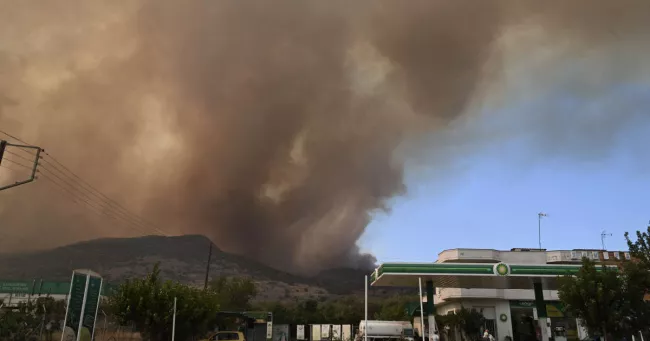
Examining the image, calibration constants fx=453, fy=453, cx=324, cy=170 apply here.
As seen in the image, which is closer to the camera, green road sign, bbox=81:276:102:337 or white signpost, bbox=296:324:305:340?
green road sign, bbox=81:276:102:337

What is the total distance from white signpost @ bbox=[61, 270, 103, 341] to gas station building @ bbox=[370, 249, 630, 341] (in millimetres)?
19260

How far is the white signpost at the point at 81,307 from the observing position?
19.9m

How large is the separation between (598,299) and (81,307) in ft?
87.9

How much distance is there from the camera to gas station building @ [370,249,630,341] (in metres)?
33.5

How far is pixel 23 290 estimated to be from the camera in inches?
3383

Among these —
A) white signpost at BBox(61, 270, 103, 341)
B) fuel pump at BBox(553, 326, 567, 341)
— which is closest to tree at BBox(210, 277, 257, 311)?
fuel pump at BBox(553, 326, 567, 341)

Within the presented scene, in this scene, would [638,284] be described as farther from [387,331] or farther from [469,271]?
[387,331]

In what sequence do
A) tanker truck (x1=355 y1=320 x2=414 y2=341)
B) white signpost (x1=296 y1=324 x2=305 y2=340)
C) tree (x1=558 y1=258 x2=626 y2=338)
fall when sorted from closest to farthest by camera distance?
tree (x1=558 y1=258 x2=626 y2=338) < tanker truck (x1=355 y1=320 x2=414 y2=341) < white signpost (x1=296 y1=324 x2=305 y2=340)

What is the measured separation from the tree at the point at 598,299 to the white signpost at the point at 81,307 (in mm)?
25625

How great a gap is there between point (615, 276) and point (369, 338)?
2053 centimetres

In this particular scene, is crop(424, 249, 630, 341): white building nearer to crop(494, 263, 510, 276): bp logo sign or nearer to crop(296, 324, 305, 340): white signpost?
crop(296, 324, 305, 340): white signpost

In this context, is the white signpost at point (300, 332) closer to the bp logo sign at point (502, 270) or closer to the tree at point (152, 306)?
the tree at point (152, 306)

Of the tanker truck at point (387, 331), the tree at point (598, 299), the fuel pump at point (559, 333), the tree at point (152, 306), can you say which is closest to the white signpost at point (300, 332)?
the tanker truck at point (387, 331)

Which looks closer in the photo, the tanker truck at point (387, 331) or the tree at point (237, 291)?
the tanker truck at point (387, 331)
